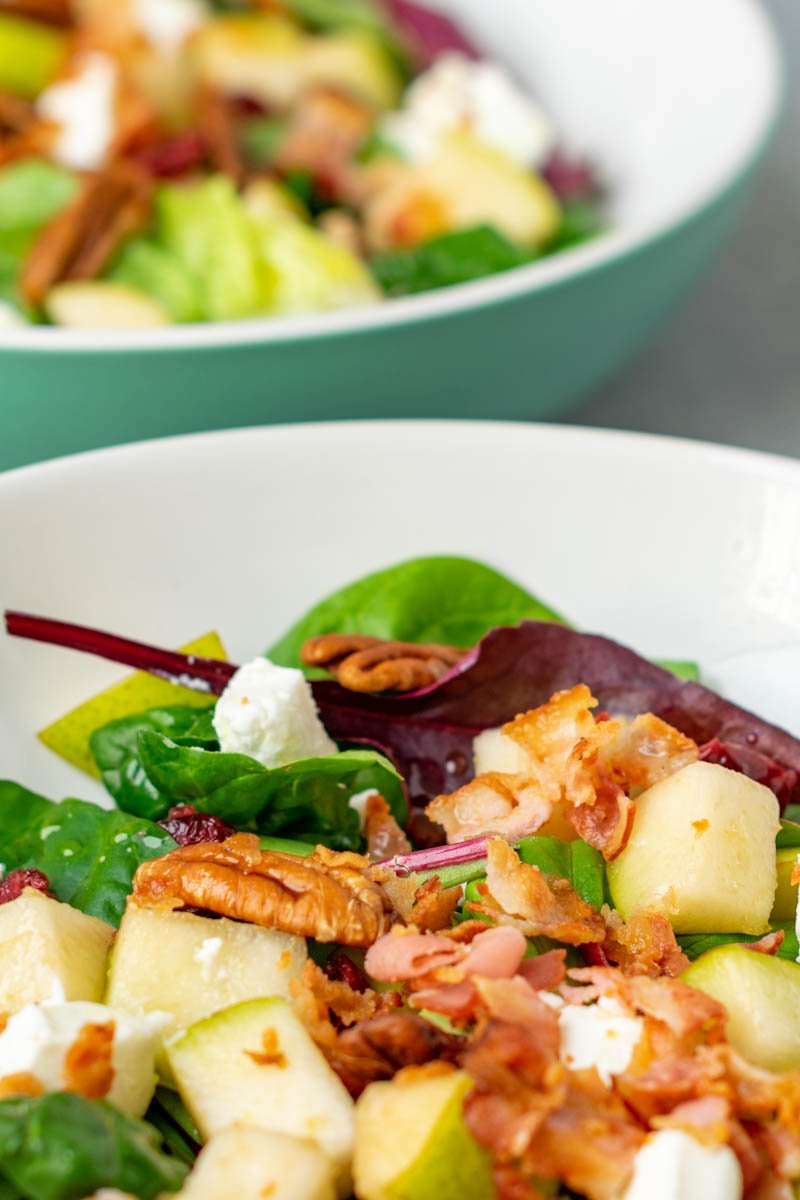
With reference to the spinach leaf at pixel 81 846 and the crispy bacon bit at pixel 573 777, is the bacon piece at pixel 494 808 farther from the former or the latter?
the spinach leaf at pixel 81 846

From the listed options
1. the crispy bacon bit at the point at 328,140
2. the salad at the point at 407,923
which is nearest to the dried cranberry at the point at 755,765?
the salad at the point at 407,923

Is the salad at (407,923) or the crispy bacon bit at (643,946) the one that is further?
the crispy bacon bit at (643,946)

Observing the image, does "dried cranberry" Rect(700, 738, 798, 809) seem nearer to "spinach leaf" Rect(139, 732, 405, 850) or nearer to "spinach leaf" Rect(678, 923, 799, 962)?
"spinach leaf" Rect(678, 923, 799, 962)

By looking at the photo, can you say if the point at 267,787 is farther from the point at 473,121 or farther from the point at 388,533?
the point at 473,121

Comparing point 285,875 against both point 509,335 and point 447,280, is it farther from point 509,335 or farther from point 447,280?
point 447,280

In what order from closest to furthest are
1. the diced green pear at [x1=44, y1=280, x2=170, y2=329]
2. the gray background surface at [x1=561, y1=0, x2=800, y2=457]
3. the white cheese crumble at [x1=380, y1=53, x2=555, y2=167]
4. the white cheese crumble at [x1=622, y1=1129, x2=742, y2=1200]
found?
1. the white cheese crumble at [x1=622, y1=1129, x2=742, y2=1200]
2. the diced green pear at [x1=44, y1=280, x2=170, y2=329]
3. the gray background surface at [x1=561, y1=0, x2=800, y2=457]
4. the white cheese crumble at [x1=380, y1=53, x2=555, y2=167]

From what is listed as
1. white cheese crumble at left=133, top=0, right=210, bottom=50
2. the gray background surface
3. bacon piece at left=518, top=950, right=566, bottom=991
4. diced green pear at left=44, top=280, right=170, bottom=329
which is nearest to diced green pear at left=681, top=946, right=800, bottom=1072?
bacon piece at left=518, top=950, right=566, bottom=991

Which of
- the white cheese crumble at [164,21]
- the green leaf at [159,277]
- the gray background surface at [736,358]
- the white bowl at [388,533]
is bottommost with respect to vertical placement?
the gray background surface at [736,358]
